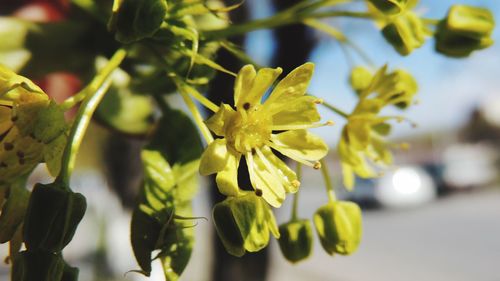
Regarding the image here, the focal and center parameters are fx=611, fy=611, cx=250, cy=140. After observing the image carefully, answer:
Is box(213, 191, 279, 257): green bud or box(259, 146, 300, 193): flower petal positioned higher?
box(259, 146, 300, 193): flower petal

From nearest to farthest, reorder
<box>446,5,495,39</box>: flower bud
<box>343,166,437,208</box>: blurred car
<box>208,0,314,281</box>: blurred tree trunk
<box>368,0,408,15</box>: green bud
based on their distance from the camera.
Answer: <box>368,0,408,15</box>: green bud, <box>446,5,495,39</box>: flower bud, <box>208,0,314,281</box>: blurred tree trunk, <box>343,166,437,208</box>: blurred car

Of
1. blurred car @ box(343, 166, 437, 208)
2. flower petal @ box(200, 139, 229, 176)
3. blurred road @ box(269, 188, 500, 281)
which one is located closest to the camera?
flower petal @ box(200, 139, 229, 176)

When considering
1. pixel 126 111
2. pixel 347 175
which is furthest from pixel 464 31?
pixel 126 111

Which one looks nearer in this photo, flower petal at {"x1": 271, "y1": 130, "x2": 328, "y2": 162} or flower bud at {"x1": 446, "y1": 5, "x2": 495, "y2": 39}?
flower petal at {"x1": 271, "y1": 130, "x2": 328, "y2": 162}

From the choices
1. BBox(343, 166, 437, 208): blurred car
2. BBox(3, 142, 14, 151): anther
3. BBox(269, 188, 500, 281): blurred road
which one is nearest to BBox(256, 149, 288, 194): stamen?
BBox(3, 142, 14, 151): anther

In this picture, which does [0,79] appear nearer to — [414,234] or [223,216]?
[223,216]

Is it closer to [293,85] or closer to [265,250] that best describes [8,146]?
[293,85]

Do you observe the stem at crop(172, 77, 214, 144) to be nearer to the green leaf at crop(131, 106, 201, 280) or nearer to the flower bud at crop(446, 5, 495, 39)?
the green leaf at crop(131, 106, 201, 280)

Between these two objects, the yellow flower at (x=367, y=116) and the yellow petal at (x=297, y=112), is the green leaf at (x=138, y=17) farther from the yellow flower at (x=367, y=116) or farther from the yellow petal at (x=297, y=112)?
the yellow flower at (x=367, y=116)
